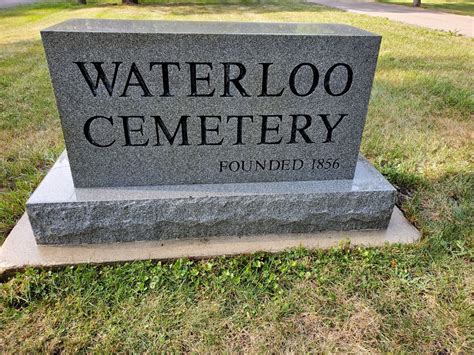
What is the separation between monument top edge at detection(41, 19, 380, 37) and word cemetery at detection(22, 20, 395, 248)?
11 mm

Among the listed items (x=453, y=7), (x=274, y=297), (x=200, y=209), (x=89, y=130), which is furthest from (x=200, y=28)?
(x=453, y=7)

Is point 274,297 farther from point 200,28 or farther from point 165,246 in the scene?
point 200,28

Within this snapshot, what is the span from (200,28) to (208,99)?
43cm

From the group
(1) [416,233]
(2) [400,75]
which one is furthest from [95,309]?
(2) [400,75]

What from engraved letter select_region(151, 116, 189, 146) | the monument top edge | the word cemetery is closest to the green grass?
the monument top edge

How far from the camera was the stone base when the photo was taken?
217cm

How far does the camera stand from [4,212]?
257cm

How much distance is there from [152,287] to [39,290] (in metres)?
0.59

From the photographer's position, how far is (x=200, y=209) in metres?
2.30

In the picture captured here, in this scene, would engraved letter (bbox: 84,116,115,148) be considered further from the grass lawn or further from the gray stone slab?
the grass lawn

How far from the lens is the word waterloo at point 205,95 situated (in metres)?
2.05

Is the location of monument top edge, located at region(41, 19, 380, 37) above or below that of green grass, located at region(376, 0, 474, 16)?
above

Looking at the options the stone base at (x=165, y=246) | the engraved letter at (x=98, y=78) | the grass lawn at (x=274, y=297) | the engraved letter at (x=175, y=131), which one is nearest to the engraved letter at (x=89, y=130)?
the engraved letter at (x=98, y=78)

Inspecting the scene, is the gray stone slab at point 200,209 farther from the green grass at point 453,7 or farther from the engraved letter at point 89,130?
the green grass at point 453,7
